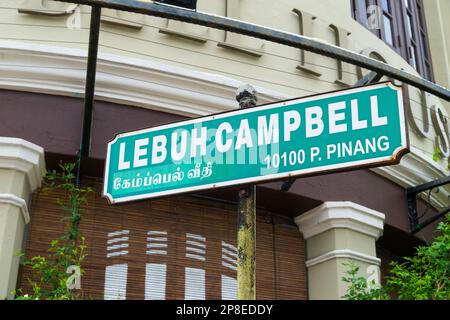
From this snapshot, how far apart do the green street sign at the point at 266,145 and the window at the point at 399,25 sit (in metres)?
5.98

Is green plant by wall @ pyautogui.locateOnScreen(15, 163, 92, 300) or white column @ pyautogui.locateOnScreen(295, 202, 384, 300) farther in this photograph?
white column @ pyautogui.locateOnScreen(295, 202, 384, 300)

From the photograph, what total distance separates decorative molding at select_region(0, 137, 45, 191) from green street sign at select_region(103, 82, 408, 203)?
8.30ft

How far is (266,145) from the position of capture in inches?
148

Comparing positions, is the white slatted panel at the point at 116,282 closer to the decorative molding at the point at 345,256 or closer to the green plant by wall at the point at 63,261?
the green plant by wall at the point at 63,261

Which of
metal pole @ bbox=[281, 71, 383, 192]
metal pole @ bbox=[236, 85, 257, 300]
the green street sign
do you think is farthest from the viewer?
metal pole @ bbox=[281, 71, 383, 192]

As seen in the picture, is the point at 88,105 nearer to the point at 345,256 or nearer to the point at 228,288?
the point at 228,288

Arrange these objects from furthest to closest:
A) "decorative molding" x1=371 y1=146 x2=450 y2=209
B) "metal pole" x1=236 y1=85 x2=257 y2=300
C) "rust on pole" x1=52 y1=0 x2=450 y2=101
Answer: "decorative molding" x1=371 y1=146 x2=450 y2=209, "rust on pole" x1=52 y1=0 x2=450 y2=101, "metal pole" x1=236 y1=85 x2=257 y2=300

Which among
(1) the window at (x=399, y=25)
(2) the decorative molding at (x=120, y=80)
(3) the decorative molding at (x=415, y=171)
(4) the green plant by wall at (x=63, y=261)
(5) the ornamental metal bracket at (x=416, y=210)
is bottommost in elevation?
(4) the green plant by wall at (x=63, y=261)

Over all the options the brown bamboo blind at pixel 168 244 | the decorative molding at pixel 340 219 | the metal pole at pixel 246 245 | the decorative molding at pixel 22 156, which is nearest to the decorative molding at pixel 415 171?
the decorative molding at pixel 340 219

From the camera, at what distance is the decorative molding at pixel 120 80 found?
670cm

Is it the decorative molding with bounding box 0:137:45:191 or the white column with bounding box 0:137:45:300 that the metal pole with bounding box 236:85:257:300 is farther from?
the decorative molding with bounding box 0:137:45:191

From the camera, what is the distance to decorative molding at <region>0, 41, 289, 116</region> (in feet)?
22.0

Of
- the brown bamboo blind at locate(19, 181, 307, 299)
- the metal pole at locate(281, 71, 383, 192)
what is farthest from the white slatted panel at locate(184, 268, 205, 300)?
the metal pole at locate(281, 71, 383, 192)

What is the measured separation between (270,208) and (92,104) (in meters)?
2.26
